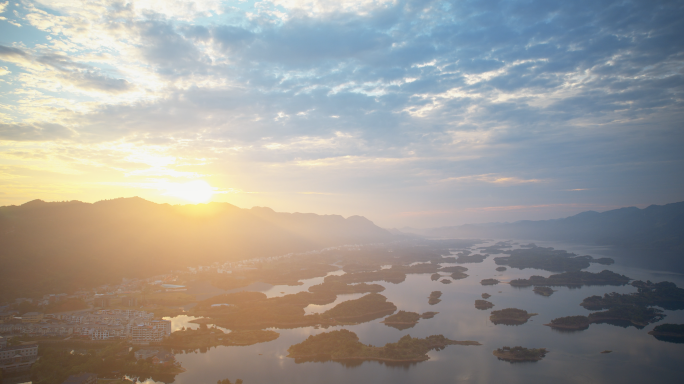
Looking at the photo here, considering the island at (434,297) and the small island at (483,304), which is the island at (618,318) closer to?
the small island at (483,304)

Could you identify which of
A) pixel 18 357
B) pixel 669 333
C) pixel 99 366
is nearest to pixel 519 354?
pixel 669 333

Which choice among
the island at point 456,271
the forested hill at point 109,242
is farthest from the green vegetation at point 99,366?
the island at point 456,271

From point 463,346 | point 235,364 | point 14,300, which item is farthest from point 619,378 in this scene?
point 14,300

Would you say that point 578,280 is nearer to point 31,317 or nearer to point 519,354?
point 519,354

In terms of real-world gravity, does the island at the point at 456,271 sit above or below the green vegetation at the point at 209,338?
below

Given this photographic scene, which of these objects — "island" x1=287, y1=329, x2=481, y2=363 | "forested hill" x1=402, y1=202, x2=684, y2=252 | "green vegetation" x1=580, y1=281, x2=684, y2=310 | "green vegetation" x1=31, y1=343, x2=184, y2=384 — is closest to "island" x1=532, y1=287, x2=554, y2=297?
"green vegetation" x1=580, y1=281, x2=684, y2=310

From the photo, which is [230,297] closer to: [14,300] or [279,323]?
[279,323]
